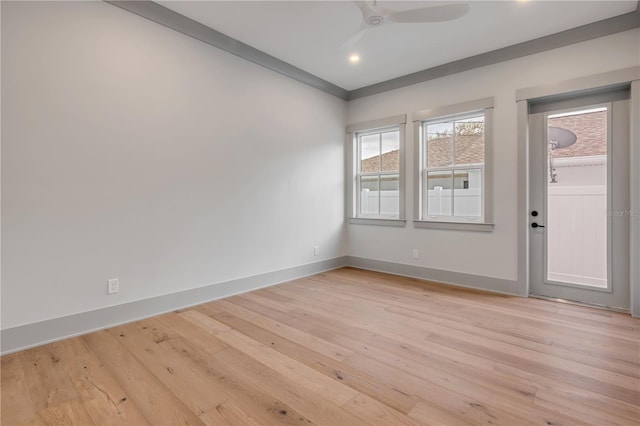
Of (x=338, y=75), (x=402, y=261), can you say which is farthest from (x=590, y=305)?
(x=338, y=75)

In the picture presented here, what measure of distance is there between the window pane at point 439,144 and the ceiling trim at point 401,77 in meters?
0.66

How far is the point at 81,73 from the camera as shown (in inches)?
97.9

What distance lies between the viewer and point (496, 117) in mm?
3695

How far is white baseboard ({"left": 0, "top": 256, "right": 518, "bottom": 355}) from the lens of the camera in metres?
2.29

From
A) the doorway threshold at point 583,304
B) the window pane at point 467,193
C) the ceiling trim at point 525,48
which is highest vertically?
the ceiling trim at point 525,48

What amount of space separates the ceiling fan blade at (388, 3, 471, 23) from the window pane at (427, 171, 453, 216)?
86.8 inches

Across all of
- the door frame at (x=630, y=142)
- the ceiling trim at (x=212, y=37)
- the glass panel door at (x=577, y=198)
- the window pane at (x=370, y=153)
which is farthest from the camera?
the window pane at (x=370, y=153)

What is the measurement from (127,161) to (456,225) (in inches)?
148

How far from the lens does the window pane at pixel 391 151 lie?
466 cm

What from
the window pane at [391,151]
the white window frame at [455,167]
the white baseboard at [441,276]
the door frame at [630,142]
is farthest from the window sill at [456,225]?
the window pane at [391,151]

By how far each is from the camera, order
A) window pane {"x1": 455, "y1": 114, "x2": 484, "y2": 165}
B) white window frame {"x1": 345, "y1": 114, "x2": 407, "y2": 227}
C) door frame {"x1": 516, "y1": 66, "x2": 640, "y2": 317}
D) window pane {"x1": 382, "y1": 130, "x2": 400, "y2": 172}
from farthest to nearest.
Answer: window pane {"x1": 382, "y1": 130, "x2": 400, "y2": 172}, white window frame {"x1": 345, "y1": 114, "x2": 407, "y2": 227}, window pane {"x1": 455, "y1": 114, "x2": 484, "y2": 165}, door frame {"x1": 516, "y1": 66, "x2": 640, "y2": 317}

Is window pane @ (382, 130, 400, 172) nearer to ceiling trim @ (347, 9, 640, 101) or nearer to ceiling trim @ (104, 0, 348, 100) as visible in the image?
ceiling trim @ (347, 9, 640, 101)

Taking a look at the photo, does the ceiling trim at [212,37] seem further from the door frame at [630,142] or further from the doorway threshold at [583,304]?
the doorway threshold at [583,304]

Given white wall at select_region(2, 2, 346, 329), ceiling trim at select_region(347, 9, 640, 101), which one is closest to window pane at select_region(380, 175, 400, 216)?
ceiling trim at select_region(347, 9, 640, 101)
